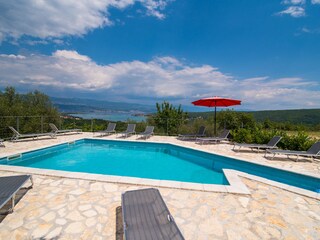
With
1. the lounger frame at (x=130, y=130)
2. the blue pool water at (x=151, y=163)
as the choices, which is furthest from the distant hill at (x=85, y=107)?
the blue pool water at (x=151, y=163)

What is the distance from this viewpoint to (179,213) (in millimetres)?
3002

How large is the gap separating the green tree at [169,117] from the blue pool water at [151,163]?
10.1 feet

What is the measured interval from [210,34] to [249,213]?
14.0 metres

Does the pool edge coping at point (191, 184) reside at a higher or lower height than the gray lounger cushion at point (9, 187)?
lower

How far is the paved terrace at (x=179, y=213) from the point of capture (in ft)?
8.20

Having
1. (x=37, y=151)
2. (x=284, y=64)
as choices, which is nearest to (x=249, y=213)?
(x=37, y=151)

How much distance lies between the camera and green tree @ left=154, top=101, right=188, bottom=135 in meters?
12.8

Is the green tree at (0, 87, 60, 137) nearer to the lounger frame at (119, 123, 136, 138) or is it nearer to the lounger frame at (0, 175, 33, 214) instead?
the lounger frame at (119, 123, 136, 138)

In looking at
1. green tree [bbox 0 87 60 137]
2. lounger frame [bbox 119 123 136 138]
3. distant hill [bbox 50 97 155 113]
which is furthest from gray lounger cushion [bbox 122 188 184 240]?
distant hill [bbox 50 97 155 113]

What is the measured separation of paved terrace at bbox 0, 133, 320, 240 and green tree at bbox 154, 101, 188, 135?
8694 millimetres

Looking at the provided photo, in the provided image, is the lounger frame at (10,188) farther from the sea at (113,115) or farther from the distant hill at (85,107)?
the distant hill at (85,107)

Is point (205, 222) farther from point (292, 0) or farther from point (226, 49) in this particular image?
point (226, 49)

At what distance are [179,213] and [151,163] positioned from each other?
447cm

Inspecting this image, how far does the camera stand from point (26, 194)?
140 inches
